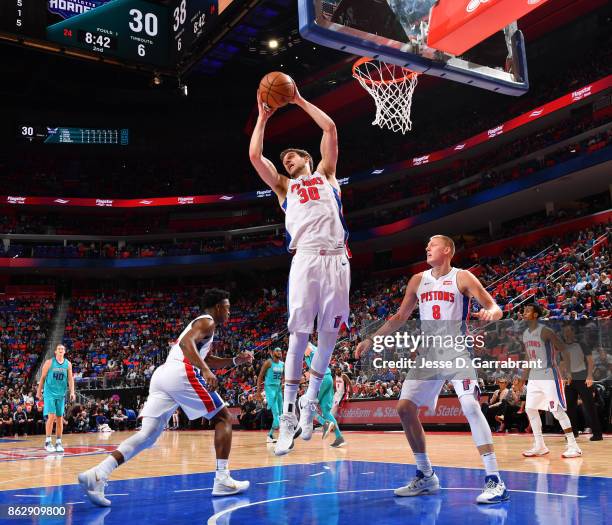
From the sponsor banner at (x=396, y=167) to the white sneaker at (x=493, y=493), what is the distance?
65.0 ft

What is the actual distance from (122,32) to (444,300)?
36.6 feet

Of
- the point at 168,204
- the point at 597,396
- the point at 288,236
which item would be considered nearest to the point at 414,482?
the point at 288,236

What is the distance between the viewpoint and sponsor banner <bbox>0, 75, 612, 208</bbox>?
73.7ft

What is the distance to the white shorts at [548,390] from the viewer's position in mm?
8547

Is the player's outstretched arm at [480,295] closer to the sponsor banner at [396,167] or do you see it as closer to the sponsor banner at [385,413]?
the sponsor banner at [385,413]

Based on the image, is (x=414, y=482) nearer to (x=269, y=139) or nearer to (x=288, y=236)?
(x=288, y=236)

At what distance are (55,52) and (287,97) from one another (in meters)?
11.2

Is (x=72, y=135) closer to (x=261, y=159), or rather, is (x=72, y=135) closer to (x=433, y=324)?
(x=261, y=159)

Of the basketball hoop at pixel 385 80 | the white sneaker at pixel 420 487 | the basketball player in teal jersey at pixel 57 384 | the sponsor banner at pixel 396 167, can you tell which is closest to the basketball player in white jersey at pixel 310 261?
the white sneaker at pixel 420 487

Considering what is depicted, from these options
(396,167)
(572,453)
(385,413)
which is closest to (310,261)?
(572,453)

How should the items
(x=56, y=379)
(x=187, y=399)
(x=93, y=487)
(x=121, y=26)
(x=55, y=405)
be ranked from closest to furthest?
1. (x=93, y=487)
2. (x=187, y=399)
3. (x=56, y=379)
4. (x=55, y=405)
5. (x=121, y=26)

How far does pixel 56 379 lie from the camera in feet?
38.0

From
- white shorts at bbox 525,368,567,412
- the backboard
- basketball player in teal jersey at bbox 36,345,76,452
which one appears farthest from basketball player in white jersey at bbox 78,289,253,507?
basketball player in teal jersey at bbox 36,345,76,452

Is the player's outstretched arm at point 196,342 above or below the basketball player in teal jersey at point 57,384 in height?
above
